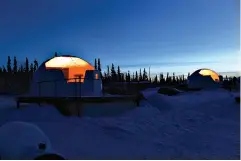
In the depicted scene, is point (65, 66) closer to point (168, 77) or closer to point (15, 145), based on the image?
point (15, 145)

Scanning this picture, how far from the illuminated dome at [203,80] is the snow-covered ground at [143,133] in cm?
2389

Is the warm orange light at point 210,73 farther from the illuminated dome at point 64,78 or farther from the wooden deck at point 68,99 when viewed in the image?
the wooden deck at point 68,99

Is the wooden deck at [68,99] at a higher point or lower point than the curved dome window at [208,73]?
lower

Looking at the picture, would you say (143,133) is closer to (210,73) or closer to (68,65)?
(68,65)

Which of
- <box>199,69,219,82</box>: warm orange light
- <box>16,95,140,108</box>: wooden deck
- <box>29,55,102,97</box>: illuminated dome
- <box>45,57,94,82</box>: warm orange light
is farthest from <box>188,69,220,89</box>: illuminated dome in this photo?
<box>16,95,140,108</box>: wooden deck

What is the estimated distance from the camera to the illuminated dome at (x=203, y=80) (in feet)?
125

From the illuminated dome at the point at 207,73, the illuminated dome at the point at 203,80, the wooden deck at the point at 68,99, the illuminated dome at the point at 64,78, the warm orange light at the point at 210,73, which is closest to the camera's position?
the wooden deck at the point at 68,99

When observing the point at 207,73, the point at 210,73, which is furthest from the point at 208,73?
the point at 210,73

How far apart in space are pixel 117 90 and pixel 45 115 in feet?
52.2

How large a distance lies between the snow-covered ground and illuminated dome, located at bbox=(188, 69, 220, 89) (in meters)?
23.9

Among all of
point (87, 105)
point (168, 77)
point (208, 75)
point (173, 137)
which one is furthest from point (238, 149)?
point (168, 77)

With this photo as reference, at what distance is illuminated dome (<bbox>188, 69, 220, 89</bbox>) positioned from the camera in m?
38.2

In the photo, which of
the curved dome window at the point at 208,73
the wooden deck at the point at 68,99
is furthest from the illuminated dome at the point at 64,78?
the curved dome window at the point at 208,73

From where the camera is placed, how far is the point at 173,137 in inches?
373
